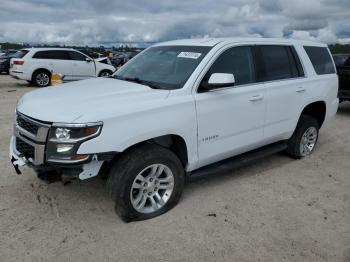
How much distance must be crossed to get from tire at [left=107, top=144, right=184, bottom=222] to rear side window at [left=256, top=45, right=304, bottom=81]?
1.76 meters

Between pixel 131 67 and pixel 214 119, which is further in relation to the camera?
pixel 131 67

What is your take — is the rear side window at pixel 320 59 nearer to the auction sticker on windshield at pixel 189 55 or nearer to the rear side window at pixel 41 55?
the auction sticker on windshield at pixel 189 55

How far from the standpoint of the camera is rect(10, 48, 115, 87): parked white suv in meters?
14.5

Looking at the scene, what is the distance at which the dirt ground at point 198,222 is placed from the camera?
10.3 ft

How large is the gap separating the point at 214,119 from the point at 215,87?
352 mm

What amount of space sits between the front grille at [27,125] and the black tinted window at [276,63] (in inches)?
109

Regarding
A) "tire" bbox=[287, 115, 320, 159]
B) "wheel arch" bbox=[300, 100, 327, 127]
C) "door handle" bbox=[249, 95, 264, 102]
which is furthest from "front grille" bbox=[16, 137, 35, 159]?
"wheel arch" bbox=[300, 100, 327, 127]

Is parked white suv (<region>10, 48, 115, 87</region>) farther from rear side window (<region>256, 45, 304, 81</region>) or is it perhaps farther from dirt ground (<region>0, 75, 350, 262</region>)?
rear side window (<region>256, 45, 304, 81</region>)

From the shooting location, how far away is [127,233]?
Result: 342 cm

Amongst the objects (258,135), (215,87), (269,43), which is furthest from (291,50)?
(215,87)

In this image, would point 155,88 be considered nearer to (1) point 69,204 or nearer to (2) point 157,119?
(2) point 157,119

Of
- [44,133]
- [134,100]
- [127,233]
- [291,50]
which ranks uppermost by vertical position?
[291,50]

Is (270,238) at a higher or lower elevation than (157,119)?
lower

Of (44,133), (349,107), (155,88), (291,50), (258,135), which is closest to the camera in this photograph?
(44,133)
